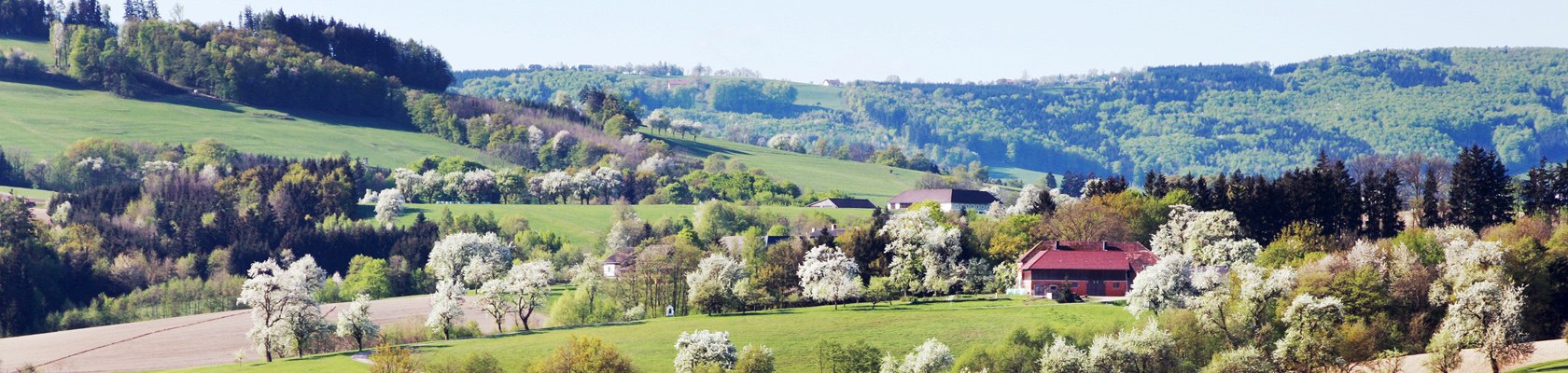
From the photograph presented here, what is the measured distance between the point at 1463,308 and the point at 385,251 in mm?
98211

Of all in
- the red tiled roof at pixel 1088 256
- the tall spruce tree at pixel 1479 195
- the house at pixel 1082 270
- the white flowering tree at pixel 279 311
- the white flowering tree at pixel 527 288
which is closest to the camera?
the white flowering tree at pixel 279 311

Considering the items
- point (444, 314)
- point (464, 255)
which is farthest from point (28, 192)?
point (444, 314)

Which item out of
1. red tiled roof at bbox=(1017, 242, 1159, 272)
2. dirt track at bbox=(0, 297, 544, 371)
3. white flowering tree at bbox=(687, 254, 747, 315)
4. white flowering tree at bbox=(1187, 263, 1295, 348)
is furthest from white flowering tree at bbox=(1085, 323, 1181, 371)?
dirt track at bbox=(0, 297, 544, 371)

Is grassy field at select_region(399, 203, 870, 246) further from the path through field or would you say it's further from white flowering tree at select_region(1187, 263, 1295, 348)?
the path through field

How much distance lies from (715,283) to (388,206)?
68.6 m

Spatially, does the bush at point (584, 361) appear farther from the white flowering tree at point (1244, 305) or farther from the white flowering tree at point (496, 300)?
the white flowering tree at point (1244, 305)

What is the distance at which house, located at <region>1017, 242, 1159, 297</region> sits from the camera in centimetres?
11481

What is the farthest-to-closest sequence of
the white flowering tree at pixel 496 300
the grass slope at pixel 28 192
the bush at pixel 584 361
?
the grass slope at pixel 28 192, the white flowering tree at pixel 496 300, the bush at pixel 584 361

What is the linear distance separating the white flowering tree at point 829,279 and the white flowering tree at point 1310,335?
108 ft

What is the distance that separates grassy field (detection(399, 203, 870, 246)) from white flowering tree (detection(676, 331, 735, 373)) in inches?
2944

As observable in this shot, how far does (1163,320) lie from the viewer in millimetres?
90250

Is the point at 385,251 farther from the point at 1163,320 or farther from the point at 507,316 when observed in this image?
the point at 1163,320

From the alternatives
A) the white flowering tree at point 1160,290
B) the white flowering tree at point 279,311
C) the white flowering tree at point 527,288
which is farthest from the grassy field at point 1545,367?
the white flowering tree at point 279,311

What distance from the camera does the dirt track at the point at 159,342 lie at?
10275 centimetres
